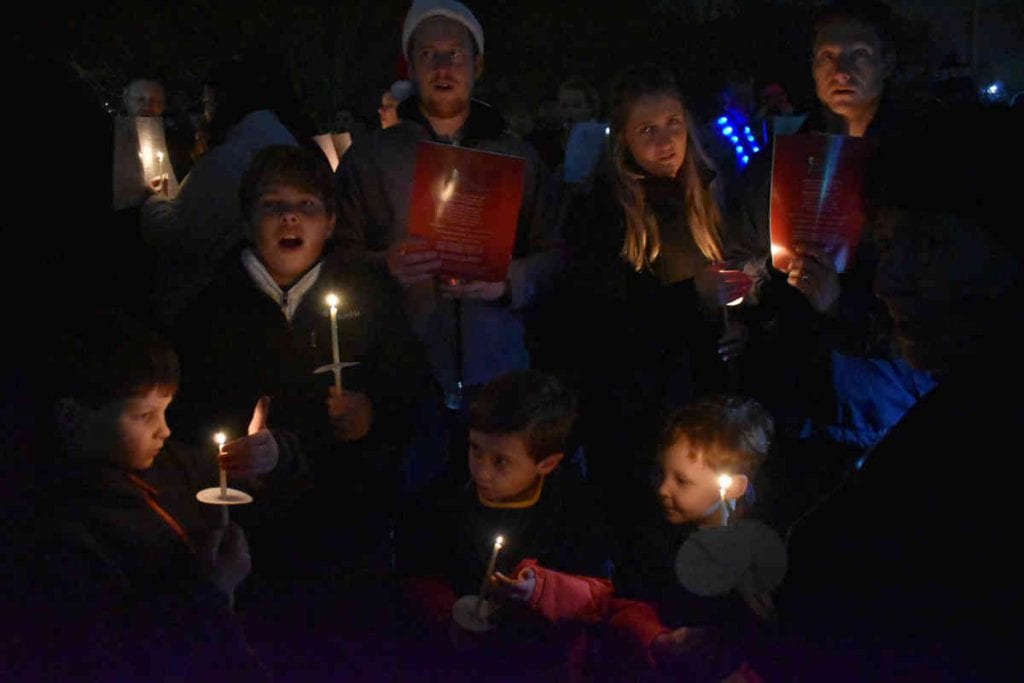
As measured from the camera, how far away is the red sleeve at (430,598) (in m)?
3.19

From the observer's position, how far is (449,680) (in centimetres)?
342

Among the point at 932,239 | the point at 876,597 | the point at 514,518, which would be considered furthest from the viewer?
the point at 514,518

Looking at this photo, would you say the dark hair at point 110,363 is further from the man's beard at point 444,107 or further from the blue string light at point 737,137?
the blue string light at point 737,137

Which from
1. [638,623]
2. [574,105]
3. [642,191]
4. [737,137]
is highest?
[574,105]

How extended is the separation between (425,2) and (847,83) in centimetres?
159

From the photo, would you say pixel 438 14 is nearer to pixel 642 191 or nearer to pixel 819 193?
pixel 642 191

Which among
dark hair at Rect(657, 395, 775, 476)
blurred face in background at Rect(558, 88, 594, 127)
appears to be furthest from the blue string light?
dark hair at Rect(657, 395, 775, 476)

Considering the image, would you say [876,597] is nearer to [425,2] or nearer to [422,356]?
[422,356]

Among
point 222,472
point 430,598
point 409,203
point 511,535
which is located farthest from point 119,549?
point 409,203

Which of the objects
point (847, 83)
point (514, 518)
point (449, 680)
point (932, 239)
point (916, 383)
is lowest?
point (449, 680)

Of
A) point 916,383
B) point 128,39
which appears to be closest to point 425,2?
point 916,383

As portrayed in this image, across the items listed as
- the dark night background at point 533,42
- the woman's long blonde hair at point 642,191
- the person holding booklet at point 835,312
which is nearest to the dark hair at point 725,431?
the person holding booklet at point 835,312

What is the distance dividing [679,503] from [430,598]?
33.1 inches

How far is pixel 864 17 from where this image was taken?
3.76 metres
